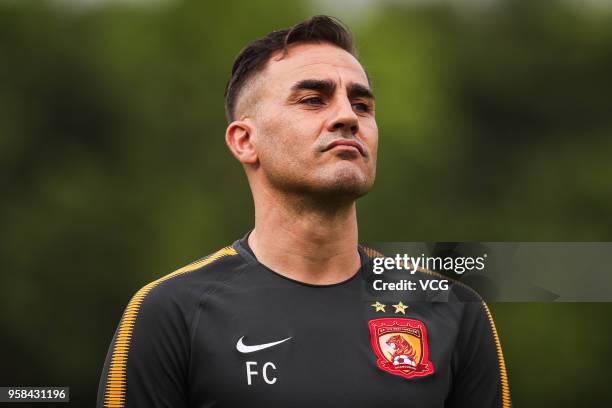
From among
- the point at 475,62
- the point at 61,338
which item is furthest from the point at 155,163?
the point at 475,62

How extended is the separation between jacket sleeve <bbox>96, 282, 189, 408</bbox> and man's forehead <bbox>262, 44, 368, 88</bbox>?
120cm

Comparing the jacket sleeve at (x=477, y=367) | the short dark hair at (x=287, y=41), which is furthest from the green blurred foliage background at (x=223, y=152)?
the jacket sleeve at (x=477, y=367)

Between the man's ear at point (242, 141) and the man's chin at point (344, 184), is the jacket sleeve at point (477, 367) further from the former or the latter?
the man's ear at point (242, 141)

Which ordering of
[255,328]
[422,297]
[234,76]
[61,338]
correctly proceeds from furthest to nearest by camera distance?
[61,338], [234,76], [422,297], [255,328]

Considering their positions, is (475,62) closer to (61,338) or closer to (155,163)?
(155,163)

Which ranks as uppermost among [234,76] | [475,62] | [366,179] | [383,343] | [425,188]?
[475,62]

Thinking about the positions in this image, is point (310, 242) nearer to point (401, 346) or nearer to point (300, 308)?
point (300, 308)

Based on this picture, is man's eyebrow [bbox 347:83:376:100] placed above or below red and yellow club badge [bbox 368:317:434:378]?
above

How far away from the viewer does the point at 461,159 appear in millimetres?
18859

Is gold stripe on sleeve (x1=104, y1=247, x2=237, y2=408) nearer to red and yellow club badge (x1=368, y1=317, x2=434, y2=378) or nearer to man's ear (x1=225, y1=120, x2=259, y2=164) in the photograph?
man's ear (x1=225, y1=120, x2=259, y2=164)

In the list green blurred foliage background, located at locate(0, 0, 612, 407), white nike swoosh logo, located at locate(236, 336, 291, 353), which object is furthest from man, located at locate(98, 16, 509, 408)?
green blurred foliage background, located at locate(0, 0, 612, 407)

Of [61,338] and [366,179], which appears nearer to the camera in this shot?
[366,179]

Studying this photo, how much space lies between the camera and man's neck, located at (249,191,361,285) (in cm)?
466

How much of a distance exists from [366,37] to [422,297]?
50.1 feet
